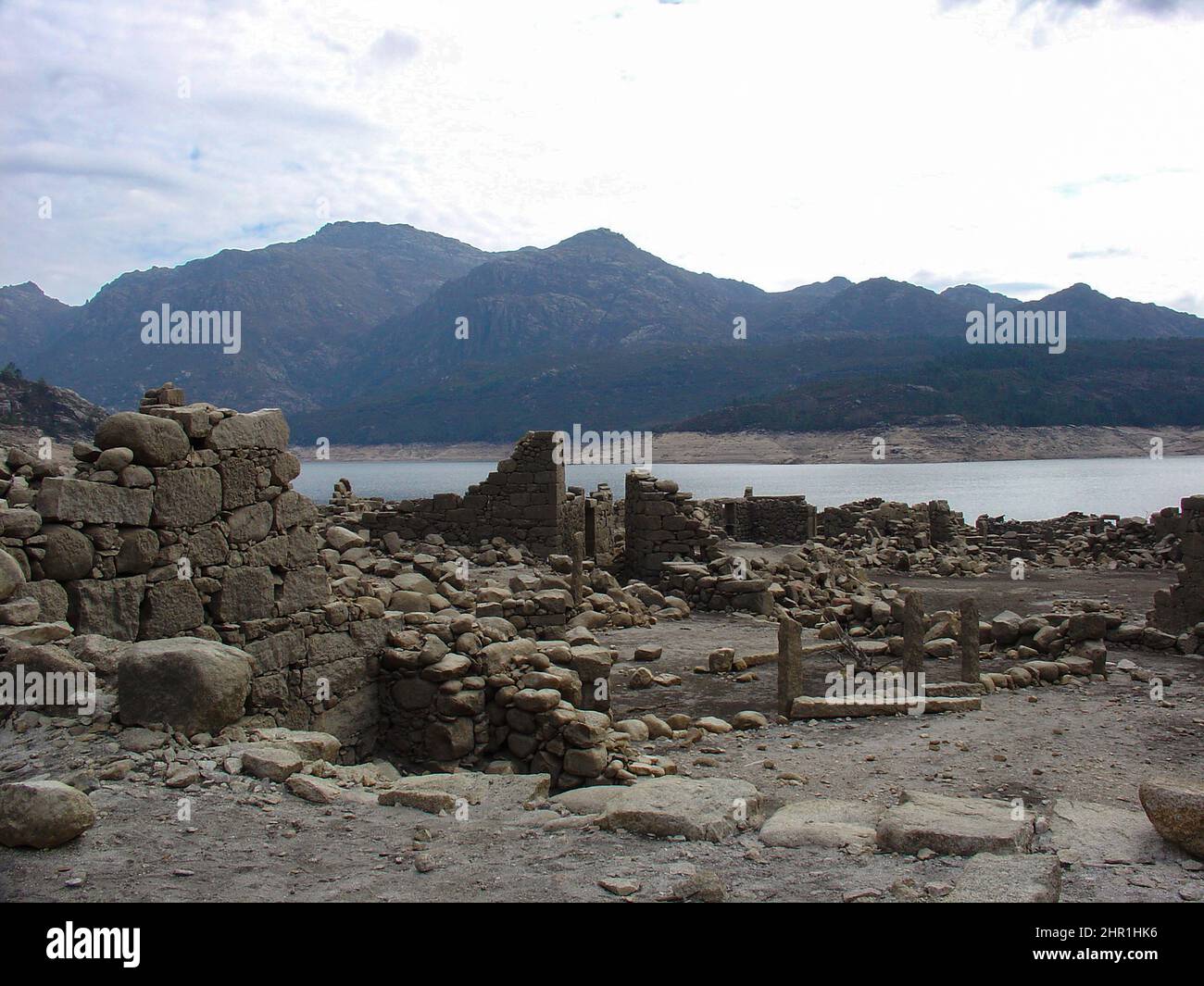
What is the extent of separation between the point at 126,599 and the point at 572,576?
10106 mm

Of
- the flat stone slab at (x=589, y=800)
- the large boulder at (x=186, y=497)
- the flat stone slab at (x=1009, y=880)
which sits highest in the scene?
the large boulder at (x=186, y=497)

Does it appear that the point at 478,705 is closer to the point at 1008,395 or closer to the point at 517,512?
the point at 517,512

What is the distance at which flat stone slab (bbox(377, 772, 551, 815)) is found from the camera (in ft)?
20.6

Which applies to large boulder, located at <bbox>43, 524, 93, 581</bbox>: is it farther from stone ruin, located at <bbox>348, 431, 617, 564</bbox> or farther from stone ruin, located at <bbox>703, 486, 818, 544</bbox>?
stone ruin, located at <bbox>703, 486, 818, 544</bbox>

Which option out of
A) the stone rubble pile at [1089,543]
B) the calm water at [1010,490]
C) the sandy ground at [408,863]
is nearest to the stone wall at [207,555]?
the sandy ground at [408,863]

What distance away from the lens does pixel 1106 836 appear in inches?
216

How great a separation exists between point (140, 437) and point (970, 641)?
33.4 feet

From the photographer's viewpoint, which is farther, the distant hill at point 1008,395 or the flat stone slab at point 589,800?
the distant hill at point 1008,395

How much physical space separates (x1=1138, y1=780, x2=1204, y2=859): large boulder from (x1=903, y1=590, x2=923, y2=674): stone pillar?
23.0 ft

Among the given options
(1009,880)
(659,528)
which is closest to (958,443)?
(659,528)

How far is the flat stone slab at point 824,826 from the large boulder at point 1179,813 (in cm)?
154

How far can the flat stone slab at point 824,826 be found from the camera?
5.50m

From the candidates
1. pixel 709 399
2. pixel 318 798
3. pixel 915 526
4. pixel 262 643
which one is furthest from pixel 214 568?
pixel 709 399

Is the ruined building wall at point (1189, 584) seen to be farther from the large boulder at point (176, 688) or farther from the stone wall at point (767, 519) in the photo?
the large boulder at point (176, 688)
